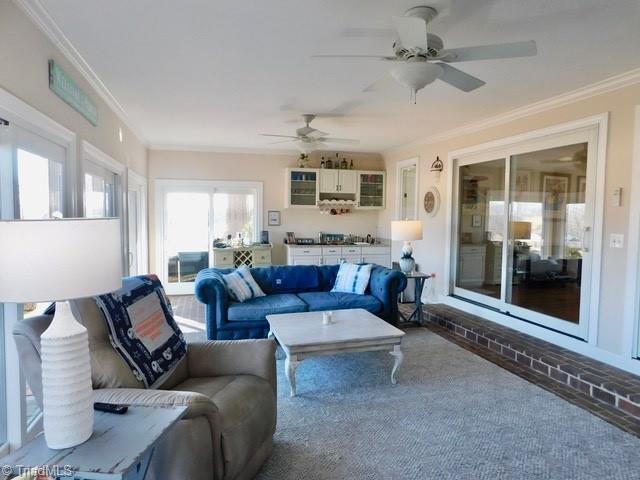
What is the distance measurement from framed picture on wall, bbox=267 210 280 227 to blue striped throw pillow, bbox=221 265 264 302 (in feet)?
8.54

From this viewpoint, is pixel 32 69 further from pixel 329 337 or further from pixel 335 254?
pixel 335 254

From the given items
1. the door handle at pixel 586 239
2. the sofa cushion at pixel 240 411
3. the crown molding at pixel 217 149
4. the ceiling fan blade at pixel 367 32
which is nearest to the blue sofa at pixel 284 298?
the sofa cushion at pixel 240 411

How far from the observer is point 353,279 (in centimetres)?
460

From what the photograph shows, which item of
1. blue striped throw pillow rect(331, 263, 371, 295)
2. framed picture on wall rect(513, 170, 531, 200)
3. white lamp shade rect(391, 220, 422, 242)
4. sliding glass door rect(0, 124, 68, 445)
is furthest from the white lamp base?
framed picture on wall rect(513, 170, 531, 200)

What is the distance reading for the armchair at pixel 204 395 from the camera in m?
1.54

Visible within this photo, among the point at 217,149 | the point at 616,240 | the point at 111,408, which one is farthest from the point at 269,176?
the point at 111,408

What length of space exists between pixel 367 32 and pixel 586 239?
2.72 metres

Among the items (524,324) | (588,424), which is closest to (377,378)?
(588,424)

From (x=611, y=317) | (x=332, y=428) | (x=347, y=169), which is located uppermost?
(x=347, y=169)

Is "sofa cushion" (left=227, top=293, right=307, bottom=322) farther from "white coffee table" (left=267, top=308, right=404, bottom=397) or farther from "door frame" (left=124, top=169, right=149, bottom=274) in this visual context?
"door frame" (left=124, top=169, right=149, bottom=274)

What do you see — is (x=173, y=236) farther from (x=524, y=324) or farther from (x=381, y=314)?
(x=524, y=324)

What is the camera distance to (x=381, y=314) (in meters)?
4.30

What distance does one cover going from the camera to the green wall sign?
8.32ft

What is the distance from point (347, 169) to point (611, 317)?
4678mm
